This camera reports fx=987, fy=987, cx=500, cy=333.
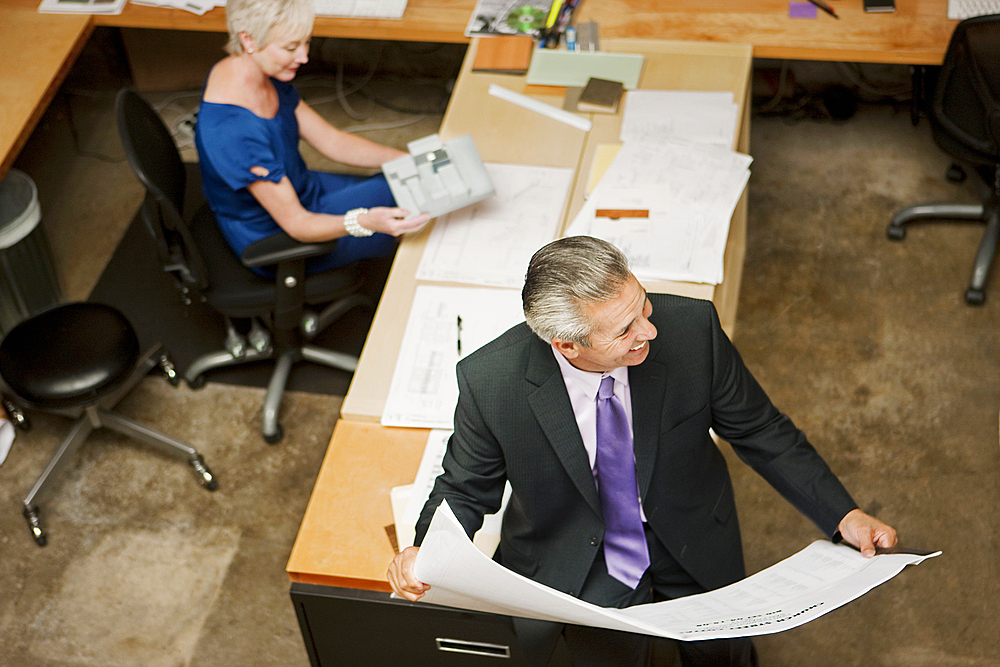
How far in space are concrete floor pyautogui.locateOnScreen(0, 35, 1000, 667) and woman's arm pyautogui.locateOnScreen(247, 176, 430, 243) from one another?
2.32 ft

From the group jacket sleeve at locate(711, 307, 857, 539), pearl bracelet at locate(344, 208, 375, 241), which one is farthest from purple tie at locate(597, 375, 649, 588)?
pearl bracelet at locate(344, 208, 375, 241)

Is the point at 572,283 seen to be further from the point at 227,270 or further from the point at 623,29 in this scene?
the point at 623,29

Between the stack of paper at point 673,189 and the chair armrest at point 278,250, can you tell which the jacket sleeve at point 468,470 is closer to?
the stack of paper at point 673,189

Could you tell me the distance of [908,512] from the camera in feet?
9.01

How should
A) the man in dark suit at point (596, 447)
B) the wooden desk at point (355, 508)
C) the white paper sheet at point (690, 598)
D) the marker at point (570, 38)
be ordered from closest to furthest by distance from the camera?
1. the white paper sheet at point (690, 598)
2. the man in dark suit at point (596, 447)
3. the wooden desk at point (355, 508)
4. the marker at point (570, 38)

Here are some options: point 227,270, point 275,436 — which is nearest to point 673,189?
point 227,270

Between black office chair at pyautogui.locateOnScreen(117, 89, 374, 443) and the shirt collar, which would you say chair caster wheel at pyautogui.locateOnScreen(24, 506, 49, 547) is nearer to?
black office chair at pyautogui.locateOnScreen(117, 89, 374, 443)

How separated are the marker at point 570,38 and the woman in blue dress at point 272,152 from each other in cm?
64

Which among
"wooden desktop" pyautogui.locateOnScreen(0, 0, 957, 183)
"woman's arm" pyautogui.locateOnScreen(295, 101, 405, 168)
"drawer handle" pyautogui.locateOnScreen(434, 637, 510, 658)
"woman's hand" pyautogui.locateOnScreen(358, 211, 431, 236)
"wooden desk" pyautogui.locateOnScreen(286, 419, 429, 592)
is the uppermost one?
"wooden desktop" pyautogui.locateOnScreen(0, 0, 957, 183)

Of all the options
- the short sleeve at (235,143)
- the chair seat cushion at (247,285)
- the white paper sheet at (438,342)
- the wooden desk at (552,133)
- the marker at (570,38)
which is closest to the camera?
the white paper sheet at (438,342)

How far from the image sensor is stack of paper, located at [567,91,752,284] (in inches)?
92.9

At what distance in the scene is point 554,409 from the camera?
68.0 inches

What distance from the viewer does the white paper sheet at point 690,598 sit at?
143 cm

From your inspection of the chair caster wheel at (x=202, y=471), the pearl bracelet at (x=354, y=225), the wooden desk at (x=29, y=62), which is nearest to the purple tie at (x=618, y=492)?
the pearl bracelet at (x=354, y=225)
